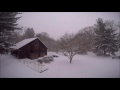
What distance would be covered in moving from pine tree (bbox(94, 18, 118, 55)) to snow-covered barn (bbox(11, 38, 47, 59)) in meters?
13.4

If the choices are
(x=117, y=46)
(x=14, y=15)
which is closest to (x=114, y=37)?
(x=117, y=46)

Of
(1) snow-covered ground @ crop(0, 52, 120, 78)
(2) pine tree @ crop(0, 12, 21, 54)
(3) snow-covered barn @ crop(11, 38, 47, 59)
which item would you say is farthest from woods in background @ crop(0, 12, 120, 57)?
(1) snow-covered ground @ crop(0, 52, 120, 78)

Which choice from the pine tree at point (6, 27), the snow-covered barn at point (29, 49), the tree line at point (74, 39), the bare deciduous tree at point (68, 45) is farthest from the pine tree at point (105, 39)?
the pine tree at point (6, 27)

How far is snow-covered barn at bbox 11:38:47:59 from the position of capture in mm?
11727

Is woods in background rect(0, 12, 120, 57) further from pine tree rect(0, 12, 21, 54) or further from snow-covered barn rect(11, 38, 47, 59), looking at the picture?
snow-covered barn rect(11, 38, 47, 59)

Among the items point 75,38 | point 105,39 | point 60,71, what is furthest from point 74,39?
point 105,39

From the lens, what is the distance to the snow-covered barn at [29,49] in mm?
11727

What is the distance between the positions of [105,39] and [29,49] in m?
16.6

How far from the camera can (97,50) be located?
17516mm

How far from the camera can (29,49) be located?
1246 cm

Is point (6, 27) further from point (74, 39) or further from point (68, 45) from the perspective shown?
point (74, 39)
